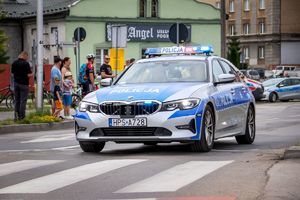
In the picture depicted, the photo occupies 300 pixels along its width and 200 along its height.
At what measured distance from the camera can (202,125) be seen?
12.7m

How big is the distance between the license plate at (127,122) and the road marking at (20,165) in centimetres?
123

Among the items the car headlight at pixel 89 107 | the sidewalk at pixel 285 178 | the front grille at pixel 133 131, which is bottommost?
the sidewalk at pixel 285 178

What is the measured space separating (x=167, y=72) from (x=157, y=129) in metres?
1.63

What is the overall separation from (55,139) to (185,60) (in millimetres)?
3980

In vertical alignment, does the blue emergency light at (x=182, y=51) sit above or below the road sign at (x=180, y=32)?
below

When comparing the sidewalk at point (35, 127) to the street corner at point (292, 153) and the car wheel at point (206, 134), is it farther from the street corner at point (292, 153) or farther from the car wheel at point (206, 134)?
the street corner at point (292, 153)

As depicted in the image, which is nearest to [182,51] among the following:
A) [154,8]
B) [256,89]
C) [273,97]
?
[256,89]

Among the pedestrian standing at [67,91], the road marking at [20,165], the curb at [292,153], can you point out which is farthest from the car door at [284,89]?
the road marking at [20,165]

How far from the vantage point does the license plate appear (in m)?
12.5

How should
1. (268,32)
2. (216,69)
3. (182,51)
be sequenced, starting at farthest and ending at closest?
(268,32), (182,51), (216,69)

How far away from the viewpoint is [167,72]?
13.9m

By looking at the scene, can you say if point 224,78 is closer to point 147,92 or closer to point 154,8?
point 147,92

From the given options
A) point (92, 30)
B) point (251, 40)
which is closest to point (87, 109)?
point (92, 30)

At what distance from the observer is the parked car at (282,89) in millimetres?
45688
